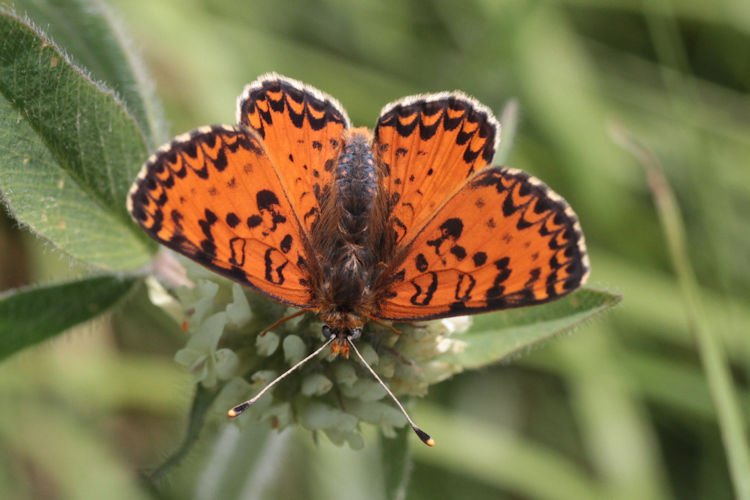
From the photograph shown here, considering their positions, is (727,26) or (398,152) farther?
(727,26)

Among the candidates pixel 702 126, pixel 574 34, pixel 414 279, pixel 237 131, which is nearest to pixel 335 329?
pixel 414 279

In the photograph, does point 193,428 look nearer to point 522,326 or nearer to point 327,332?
point 327,332

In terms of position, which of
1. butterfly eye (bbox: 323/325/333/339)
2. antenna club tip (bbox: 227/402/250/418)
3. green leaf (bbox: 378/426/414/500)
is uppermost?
butterfly eye (bbox: 323/325/333/339)

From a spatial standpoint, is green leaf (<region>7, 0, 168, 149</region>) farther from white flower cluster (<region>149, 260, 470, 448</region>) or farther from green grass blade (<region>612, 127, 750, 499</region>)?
green grass blade (<region>612, 127, 750, 499</region>)

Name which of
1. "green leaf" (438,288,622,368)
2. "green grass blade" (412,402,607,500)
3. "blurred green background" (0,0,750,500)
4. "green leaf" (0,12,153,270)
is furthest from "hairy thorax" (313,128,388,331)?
"green grass blade" (412,402,607,500)

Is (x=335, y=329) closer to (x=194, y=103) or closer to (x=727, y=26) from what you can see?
(x=194, y=103)

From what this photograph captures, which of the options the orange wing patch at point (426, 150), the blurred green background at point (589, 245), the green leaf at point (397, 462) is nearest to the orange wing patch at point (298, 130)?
the orange wing patch at point (426, 150)
